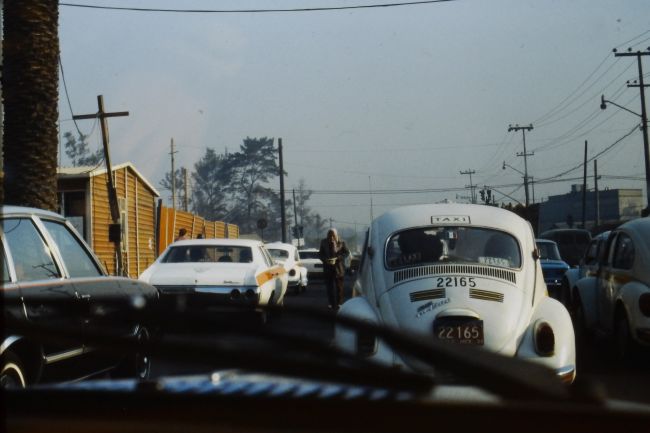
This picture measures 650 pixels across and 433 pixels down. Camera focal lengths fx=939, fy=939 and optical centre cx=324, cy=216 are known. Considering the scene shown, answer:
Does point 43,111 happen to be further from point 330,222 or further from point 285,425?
point 330,222

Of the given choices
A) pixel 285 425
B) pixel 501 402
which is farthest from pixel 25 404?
pixel 501 402

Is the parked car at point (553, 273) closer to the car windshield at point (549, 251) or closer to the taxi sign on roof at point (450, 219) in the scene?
the car windshield at point (549, 251)

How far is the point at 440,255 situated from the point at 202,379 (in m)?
6.05

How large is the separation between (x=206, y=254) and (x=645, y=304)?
23.5 feet

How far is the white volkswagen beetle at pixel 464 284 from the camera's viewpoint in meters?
7.02

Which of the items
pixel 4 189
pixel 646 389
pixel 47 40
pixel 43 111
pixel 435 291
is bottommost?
→ pixel 646 389

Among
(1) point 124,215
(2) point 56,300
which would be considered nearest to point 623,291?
(2) point 56,300

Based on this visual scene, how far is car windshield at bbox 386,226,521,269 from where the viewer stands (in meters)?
8.16

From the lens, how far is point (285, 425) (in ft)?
5.60

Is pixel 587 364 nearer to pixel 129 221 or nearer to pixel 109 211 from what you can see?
pixel 109 211

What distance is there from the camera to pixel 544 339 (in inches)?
274

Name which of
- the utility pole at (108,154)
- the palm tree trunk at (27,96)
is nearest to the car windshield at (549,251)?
the utility pole at (108,154)

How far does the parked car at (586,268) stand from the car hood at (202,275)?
180 inches

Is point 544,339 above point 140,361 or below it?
below
